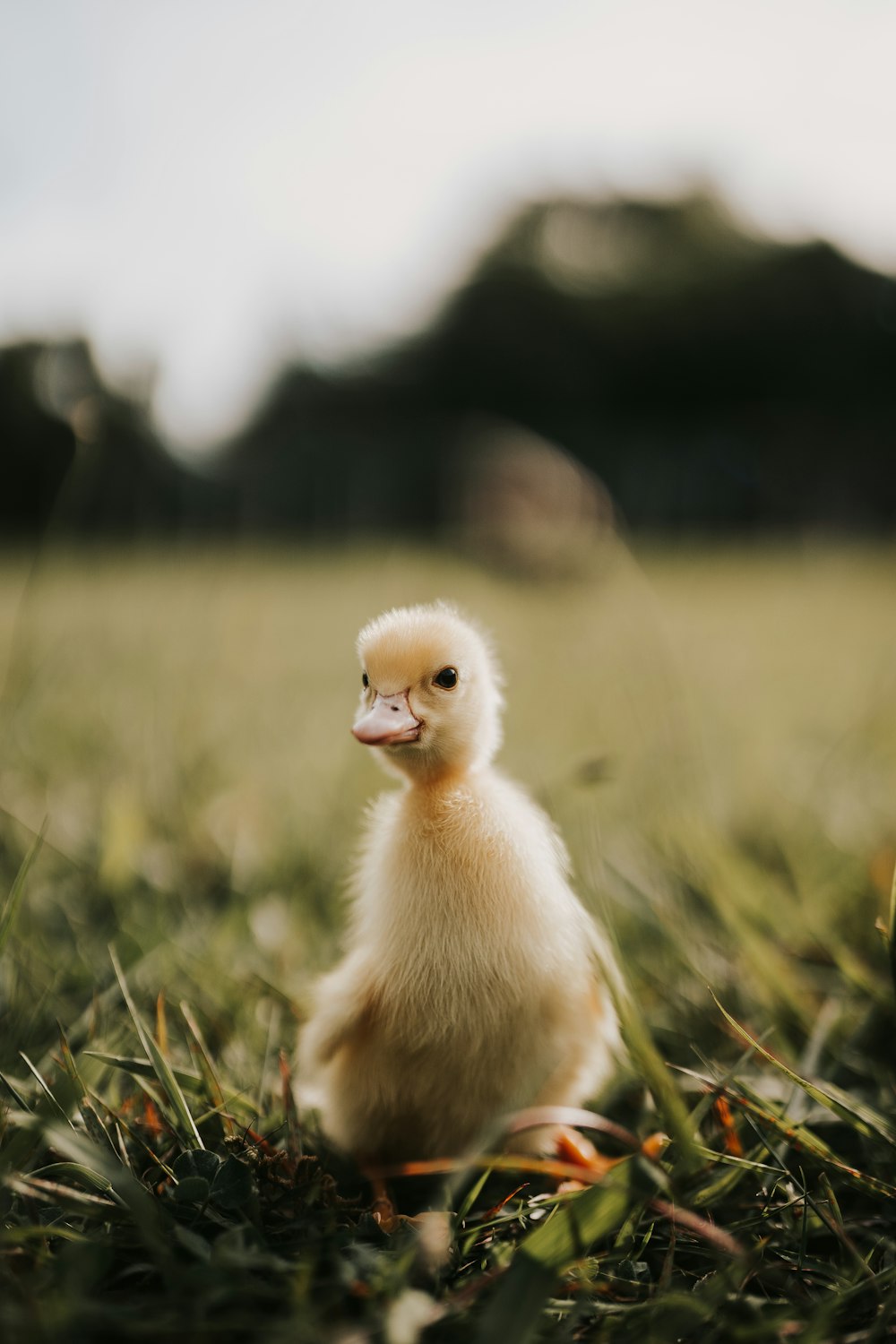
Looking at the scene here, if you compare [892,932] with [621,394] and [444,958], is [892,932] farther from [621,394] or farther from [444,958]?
[621,394]

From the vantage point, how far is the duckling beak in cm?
85

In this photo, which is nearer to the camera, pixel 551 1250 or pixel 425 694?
pixel 551 1250

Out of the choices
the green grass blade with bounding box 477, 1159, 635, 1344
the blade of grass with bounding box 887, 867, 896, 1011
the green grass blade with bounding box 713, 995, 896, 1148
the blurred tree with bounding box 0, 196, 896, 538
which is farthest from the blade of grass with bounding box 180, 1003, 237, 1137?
the blurred tree with bounding box 0, 196, 896, 538

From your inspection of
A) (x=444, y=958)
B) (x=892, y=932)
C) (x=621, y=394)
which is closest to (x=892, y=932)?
(x=892, y=932)

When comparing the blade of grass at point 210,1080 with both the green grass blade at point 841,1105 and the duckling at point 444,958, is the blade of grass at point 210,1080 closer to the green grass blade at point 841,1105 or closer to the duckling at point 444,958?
the duckling at point 444,958

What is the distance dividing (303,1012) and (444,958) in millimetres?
369

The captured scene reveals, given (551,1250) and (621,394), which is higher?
(551,1250)

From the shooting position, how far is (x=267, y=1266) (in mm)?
714

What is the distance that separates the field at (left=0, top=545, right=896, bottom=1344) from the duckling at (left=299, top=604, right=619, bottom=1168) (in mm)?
53

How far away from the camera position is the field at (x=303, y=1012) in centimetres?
69

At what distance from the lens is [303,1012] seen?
116 centimetres

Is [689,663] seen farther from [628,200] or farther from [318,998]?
[628,200]

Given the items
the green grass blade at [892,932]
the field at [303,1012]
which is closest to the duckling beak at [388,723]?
the field at [303,1012]

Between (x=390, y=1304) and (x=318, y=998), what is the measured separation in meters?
0.37
